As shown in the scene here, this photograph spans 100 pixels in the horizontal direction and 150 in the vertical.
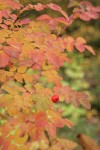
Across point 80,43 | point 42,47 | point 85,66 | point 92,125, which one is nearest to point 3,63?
point 42,47

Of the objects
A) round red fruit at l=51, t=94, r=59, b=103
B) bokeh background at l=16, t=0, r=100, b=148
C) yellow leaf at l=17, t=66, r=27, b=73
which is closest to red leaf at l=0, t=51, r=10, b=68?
round red fruit at l=51, t=94, r=59, b=103

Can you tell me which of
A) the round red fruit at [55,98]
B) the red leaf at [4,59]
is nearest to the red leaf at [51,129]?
the round red fruit at [55,98]

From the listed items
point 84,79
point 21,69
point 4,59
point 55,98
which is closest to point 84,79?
point 84,79

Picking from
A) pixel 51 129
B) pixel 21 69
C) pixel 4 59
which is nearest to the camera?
pixel 4 59

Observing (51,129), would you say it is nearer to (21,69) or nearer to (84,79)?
(21,69)

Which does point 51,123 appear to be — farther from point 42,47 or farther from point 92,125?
point 92,125

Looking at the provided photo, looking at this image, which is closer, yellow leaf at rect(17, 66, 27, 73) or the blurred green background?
yellow leaf at rect(17, 66, 27, 73)

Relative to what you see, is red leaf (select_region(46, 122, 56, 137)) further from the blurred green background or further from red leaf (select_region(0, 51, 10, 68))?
the blurred green background

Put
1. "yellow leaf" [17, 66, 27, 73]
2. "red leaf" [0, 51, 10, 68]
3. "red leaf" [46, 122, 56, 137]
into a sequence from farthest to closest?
"yellow leaf" [17, 66, 27, 73], "red leaf" [46, 122, 56, 137], "red leaf" [0, 51, 10, 68]
